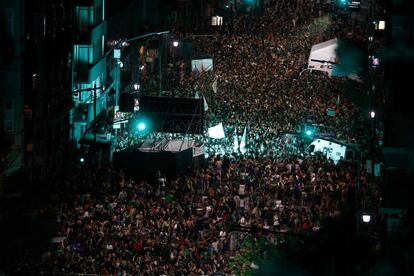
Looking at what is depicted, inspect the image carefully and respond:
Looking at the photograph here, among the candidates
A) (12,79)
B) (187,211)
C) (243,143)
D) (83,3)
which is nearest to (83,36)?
(83,3)

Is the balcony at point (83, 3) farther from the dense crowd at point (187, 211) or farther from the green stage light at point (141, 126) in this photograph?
the dense crowd at point (187, 211)

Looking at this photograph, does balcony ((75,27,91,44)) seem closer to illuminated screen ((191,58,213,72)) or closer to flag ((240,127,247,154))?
illuminated screen ((191,58,213,72))

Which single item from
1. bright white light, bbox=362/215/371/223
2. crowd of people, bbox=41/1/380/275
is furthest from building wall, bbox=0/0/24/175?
bright white light, bbox=362/215/371/223

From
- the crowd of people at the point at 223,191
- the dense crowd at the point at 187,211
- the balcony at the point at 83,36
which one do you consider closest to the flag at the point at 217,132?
the crowd of people at the point at 223,191

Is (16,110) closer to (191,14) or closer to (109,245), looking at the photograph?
(109,245)

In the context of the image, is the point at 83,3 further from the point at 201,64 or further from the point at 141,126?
the point at 201,64

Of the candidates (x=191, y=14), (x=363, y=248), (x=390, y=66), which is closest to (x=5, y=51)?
(x=390, y=66)
